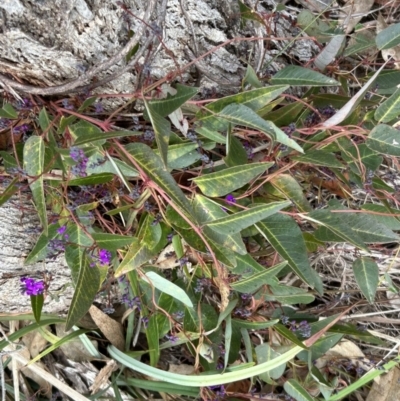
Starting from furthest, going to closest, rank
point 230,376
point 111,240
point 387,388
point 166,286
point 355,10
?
point 387,388
point 355,10
point 230,376
point 166,286
point 111,240

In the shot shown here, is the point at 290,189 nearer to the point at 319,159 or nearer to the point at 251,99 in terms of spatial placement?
the point at 319,159

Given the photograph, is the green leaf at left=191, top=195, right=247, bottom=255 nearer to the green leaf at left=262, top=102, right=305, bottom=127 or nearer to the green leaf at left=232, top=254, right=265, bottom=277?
the green leaf at left=232, top=254, right=265, bottom=277

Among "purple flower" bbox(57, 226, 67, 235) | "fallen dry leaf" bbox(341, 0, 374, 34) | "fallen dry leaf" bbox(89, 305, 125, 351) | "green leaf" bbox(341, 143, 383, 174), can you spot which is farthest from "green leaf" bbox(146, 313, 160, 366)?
"fallen dry leaf" bbox(341, 0, 374, 34)

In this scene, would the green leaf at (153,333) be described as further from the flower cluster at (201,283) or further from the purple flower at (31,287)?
the purple flower at (31,287)

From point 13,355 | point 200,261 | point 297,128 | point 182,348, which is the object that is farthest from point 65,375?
point 297,128

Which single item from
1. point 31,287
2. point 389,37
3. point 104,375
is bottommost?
point 104,375

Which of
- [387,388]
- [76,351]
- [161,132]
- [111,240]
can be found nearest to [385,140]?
[161,132]

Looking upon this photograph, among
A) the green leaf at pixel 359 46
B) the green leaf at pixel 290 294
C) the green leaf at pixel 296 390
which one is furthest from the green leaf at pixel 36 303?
the green leaf at pixel 359 46
